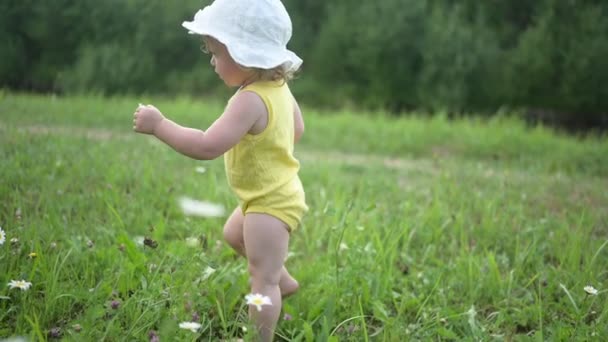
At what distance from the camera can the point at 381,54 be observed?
10688mm

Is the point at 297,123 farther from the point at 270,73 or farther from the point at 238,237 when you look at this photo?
the point at 238,237

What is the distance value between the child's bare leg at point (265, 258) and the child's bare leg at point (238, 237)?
0.20 metres

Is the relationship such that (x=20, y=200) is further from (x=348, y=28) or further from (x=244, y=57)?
(x=348, y=28)

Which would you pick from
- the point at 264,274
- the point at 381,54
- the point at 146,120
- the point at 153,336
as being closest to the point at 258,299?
the point at 264,274

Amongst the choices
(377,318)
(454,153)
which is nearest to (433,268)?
(377,318)

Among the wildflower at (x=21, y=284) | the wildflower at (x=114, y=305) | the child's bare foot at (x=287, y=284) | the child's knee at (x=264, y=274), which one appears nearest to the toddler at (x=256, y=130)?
the child's knee at (x=264, y=274)

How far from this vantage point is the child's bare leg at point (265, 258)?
220 centimetres

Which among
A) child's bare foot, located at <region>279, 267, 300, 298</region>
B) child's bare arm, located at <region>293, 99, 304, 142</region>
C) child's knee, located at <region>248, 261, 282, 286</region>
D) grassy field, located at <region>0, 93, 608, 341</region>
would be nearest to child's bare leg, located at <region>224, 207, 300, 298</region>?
child's bare foot, located at <region>279, 267, 300, 298</region>

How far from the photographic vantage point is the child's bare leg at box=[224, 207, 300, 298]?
2.44 meters

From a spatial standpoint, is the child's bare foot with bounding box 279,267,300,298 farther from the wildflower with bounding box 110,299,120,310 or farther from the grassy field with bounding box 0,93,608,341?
the wildflower with bounding box 110,299,120,310

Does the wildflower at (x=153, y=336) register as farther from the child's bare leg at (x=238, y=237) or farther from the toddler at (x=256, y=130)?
the child's bare leg at (x=238, y=237)

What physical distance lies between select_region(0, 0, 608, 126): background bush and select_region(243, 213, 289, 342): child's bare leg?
6.41 meters

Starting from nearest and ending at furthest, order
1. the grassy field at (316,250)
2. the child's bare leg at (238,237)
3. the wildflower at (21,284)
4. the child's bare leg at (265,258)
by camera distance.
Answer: the wildflower at (21,284)
the child's bare leg at (265,258)
the grassy field at (316,250)
the child's bare leg at (238,237)

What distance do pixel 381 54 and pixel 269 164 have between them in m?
8.77
